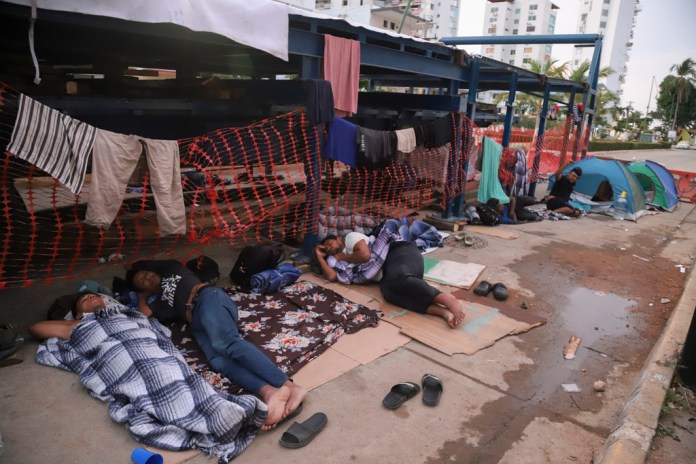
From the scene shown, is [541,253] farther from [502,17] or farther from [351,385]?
[502,17]

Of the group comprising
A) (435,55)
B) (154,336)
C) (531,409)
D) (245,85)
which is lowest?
(531,409)

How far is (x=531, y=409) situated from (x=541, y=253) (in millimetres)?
4448

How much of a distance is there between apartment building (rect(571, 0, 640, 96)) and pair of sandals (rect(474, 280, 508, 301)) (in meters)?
87.9

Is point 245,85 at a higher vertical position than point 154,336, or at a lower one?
higher

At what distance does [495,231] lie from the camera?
8.48 metres

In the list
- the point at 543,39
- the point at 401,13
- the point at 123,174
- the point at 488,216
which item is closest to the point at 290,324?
the point at 123,174

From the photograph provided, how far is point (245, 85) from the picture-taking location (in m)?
6.57

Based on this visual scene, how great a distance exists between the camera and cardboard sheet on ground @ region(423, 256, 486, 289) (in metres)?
5.76

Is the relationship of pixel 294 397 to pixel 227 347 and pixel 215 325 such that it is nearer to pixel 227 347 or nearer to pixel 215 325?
pixel 227 347

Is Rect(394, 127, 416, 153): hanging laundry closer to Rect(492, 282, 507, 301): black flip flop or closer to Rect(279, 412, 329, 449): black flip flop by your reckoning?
Rect(492, 282, 507, 301): black flip flop

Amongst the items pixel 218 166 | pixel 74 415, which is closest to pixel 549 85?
pixel 218 166

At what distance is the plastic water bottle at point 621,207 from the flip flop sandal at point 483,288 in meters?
6.80

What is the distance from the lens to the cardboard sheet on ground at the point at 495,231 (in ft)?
26.9

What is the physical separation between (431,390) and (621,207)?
9.34 meters
